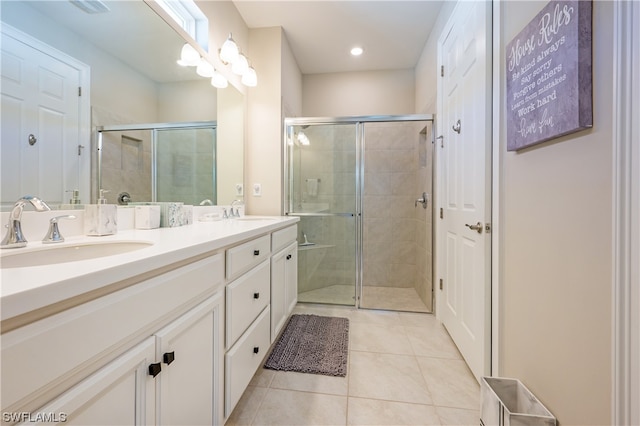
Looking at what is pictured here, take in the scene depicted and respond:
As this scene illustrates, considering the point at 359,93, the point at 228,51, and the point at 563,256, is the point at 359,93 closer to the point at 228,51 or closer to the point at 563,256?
the point at 228,51

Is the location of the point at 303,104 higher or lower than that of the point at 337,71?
lower

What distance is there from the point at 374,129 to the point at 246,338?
253 centimetres

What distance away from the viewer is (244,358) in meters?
1.17

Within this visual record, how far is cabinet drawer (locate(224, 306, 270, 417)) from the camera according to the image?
3.38 ft

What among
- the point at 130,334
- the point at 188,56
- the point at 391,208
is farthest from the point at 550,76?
the point at 391,208

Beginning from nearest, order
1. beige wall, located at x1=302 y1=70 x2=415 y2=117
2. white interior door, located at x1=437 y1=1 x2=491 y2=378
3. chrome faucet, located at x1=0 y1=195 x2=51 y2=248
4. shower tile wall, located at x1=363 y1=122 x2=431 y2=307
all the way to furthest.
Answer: chrome faucet, located at x1=0 y1=195 x2=51 y2=248 → white interior door, located at x1=437 y1=1 x2=491 y2=378 → shower tile wall, located at x1=363 y1=122 x2=431 y2=307 → beige wall, located at x1=302 y1=70 x2=415 y2=117

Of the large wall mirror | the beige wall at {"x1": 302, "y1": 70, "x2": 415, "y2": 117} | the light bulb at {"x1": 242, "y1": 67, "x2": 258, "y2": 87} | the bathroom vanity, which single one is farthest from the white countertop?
the beige wall at {"x1": 302, "y1": 70, "x2": 415, "y2": 117}

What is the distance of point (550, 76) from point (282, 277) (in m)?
1.64

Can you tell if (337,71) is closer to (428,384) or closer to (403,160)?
(403,160)

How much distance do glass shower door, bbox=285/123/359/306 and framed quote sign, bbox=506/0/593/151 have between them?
1.61 metres

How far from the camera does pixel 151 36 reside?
133 centimetres

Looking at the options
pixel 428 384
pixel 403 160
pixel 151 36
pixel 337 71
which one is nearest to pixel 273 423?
pixel 428 384

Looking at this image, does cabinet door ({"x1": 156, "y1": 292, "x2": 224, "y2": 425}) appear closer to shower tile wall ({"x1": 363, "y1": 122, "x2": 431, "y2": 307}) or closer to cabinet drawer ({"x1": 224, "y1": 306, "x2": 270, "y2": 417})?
cabinet drawer ({"x1": 224, "y1": 306, "x2": 270, "y2": 417})

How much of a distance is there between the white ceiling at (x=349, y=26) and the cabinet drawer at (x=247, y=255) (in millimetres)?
1931
